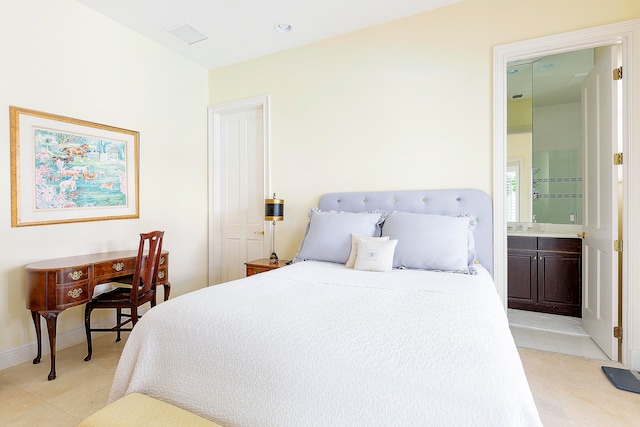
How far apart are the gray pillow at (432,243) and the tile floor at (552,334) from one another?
1196 millimetres

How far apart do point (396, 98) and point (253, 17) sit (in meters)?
1.51

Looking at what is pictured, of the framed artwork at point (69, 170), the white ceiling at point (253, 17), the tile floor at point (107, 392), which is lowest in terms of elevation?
the tile floor at point (107, 392)

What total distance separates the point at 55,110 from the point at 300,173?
2175 millimetres

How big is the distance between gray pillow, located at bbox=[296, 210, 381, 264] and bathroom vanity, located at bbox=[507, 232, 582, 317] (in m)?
2.16

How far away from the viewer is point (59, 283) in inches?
90.1

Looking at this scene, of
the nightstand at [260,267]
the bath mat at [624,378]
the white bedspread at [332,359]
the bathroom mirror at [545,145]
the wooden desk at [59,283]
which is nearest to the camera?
the white bedspread at [332,359]

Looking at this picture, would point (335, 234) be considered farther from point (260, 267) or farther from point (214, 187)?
point (214, 187)

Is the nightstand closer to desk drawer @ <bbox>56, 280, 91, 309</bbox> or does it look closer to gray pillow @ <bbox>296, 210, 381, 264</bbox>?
gray pillow @ <bbox>296, 210, 381, 264</bbox>

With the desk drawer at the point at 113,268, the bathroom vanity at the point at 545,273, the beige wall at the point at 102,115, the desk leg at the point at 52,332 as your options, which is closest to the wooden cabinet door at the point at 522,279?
the bathroom vanity at the point at 545,273

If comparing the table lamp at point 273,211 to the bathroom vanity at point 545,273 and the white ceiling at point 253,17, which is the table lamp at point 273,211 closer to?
the white ceiling at point 253,17

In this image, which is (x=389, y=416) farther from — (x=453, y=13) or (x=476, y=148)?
(x=453, y=13)

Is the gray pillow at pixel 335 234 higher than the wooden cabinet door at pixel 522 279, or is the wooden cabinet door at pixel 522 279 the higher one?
the gray pillow at pixel 335 234

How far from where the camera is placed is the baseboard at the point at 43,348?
2.43 metres

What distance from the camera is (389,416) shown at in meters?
0.92
